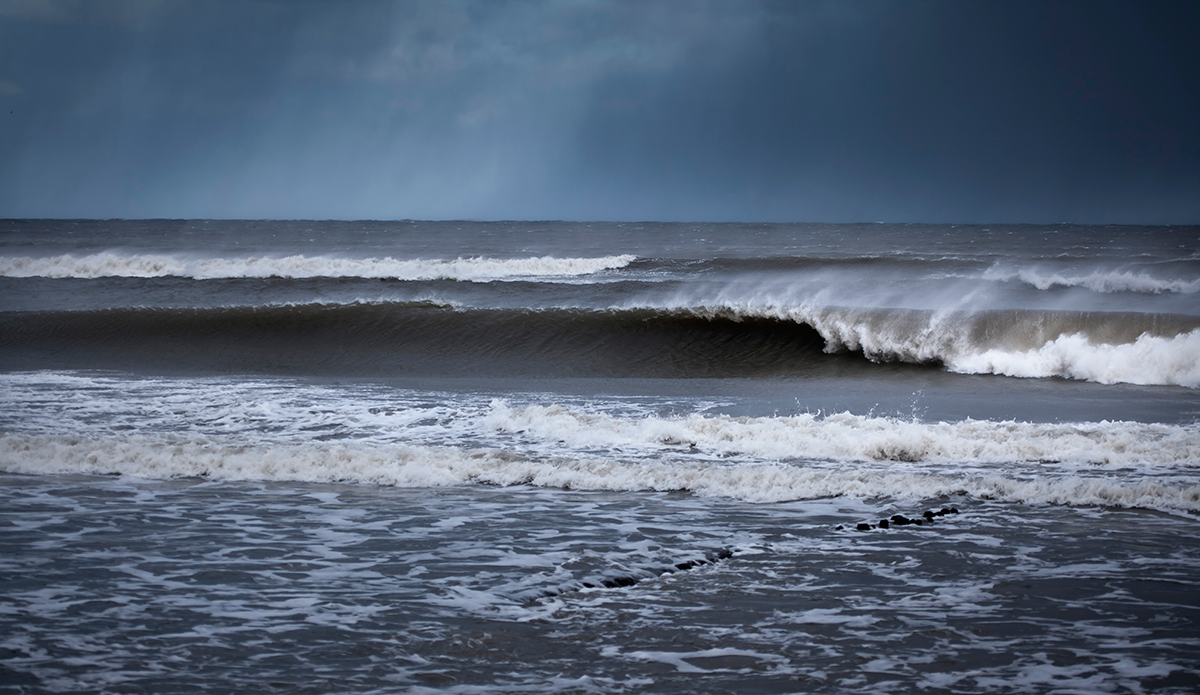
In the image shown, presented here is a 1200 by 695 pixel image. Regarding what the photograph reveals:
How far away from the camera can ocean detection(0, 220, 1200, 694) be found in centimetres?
384

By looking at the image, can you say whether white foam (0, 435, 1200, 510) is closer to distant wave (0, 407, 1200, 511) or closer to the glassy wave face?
distant wave (0, 407, 1200, 511)

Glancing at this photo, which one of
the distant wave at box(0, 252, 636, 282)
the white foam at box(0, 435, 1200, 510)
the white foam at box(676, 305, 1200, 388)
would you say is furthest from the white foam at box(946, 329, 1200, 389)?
the distant wave at box(0, 252, 636, 282)

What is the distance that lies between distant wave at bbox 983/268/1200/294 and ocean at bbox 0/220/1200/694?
29.3 ft

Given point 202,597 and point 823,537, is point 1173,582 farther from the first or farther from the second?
point 202,597

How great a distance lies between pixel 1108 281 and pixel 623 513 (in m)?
22.2

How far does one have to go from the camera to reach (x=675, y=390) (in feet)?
39.3

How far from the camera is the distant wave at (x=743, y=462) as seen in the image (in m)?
6.66

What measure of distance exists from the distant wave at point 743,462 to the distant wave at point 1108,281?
1603 cm

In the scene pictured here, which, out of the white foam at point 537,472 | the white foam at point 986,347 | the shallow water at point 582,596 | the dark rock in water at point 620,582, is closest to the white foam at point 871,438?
the white foam at point 537,472

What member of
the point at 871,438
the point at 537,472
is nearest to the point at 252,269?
the point at 537,472

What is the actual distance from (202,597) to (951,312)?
1393cm

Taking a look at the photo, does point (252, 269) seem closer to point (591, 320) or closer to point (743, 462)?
point (591, 320)

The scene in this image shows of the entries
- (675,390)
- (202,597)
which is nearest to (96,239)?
(675,390)

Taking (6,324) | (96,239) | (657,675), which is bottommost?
(657,675)
